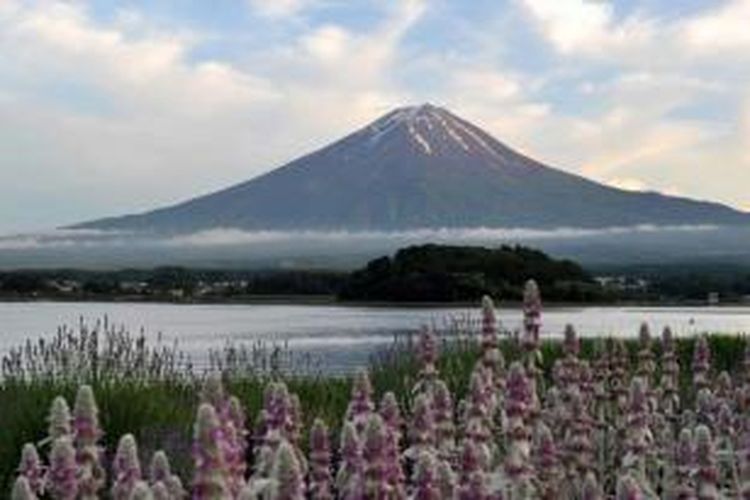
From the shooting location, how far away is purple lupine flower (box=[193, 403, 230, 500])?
13.4ft

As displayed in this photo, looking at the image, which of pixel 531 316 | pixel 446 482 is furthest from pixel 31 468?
pixel 531 316

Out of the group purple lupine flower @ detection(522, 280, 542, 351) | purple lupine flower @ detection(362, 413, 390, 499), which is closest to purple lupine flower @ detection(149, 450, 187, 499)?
purple lupine flower @ detection(362, 413, 390, 499)

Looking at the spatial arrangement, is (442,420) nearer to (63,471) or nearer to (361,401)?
(361,401)

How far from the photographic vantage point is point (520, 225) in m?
194

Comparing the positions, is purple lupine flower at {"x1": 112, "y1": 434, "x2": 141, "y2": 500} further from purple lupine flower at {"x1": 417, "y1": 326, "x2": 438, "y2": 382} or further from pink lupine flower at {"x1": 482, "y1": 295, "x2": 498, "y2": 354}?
purple lupine flower at {"x1": 417, "y1": 326, "x2": 438, "y2": 382}

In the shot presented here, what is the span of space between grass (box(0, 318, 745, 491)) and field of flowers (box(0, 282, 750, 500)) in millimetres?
42

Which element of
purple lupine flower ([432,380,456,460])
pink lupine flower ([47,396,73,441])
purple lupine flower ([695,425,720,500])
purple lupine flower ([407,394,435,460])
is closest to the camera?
purple lupine flower ([695,425,720,500])

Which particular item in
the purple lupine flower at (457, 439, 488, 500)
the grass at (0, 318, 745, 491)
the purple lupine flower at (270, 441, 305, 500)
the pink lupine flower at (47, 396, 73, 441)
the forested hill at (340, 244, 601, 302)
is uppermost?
the forested hill at (340, 244, 601, 302)

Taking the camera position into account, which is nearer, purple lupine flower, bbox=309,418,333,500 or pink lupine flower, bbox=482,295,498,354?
purple lupine flower, bbox=309,418,333,500

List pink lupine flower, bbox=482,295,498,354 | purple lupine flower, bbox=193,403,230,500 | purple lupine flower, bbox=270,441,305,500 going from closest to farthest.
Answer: purple lupine flower, bbox=193,403,230,500, purple lupine flower, bbox=270,441,305,500, pink lupine flower, bbox=482,295,498,354

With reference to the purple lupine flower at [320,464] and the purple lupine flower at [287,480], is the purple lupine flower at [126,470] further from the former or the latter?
the purple lupine flower at [287,480]

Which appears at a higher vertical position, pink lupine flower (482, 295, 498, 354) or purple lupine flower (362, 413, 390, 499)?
pink lupine flower (482, 295, 498, 354)

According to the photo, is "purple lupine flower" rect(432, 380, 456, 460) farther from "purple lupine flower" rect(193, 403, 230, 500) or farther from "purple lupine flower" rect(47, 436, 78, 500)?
"purple lupine flower" rect(193, 403, 230, 500)

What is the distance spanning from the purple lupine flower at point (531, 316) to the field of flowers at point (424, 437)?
0.01 metres
